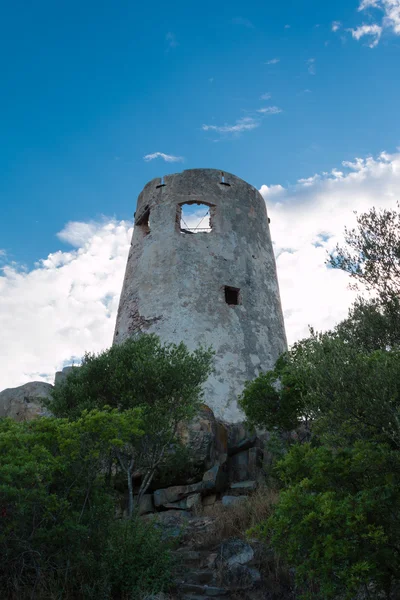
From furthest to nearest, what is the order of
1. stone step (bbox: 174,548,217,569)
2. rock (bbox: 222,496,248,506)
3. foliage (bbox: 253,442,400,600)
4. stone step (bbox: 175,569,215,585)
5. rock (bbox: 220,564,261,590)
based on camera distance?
rock (bbox: 222,496,248,506) → stone step (bbox: 174,548,217,569) → stone step (bbox: 175,569,215,585) → rock (bbox: 220,564,261,590) → foliage (bbox: 253,442,400,600)

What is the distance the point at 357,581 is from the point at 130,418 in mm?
3527

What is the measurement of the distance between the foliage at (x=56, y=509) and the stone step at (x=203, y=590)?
349 mm

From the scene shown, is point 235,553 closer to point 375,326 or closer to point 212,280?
point 375,326

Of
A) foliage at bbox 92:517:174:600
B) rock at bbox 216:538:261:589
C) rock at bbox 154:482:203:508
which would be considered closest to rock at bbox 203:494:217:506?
rock at bbox 154:482:203:508

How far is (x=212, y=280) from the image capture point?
17328 mm

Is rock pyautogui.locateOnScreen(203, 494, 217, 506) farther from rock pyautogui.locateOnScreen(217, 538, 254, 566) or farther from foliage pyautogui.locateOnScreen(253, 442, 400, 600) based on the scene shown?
foliage pyautogui.locateOnScreen(253, 442, 400, 600)

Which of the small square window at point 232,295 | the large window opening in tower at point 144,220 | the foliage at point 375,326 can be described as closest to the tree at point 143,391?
the foliage at point 375,326

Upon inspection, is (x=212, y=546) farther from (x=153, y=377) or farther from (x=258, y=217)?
(x=258, y=217)

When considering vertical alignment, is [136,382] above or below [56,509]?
above

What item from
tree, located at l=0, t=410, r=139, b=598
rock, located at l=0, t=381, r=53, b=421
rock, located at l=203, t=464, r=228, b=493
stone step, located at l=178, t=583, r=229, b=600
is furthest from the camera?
rock, located at l=0, t=381, r=53, b=421

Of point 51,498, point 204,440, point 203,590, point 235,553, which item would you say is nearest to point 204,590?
point 203,590

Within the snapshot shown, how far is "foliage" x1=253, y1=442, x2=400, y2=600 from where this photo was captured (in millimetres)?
5141

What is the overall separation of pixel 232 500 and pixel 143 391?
302cm

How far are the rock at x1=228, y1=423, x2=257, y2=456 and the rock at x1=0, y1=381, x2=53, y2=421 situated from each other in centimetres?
528
